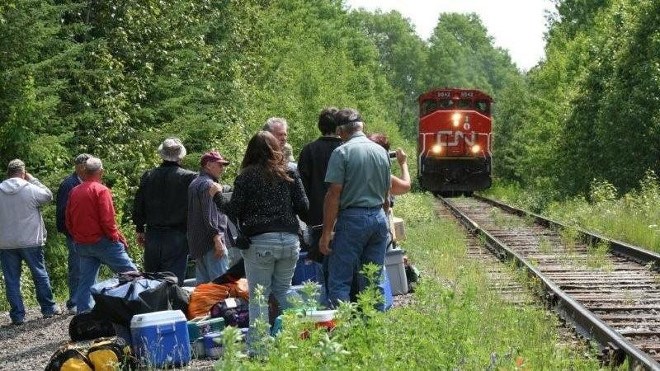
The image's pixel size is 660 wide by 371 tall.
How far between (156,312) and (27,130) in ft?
31.0

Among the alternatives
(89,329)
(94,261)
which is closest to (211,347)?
(89,329)

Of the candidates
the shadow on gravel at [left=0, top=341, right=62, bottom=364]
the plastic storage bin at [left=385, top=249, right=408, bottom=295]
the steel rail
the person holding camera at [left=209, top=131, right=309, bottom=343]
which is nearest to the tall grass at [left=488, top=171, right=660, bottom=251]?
the steel rail

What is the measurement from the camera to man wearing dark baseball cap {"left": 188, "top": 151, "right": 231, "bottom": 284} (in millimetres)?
10031

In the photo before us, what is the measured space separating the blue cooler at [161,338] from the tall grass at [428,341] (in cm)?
168

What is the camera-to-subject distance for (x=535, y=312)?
980 cm

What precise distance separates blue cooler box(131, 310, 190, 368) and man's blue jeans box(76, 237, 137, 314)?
9.34 feet

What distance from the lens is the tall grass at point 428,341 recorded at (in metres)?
5.65

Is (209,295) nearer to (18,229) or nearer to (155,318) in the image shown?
(155,318)

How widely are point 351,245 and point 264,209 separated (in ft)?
2.80

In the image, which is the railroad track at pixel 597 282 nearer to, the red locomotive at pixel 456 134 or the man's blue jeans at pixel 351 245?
the man's blue jeans at pixel 351 245

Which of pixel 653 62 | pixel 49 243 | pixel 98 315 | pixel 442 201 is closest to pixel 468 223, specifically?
pixel 653 62

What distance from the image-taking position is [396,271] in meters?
11.0

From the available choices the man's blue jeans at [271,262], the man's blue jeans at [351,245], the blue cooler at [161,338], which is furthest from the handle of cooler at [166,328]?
the man's blue jeans at [351,245]

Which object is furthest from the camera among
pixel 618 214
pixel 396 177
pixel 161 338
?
pixel 618 214
